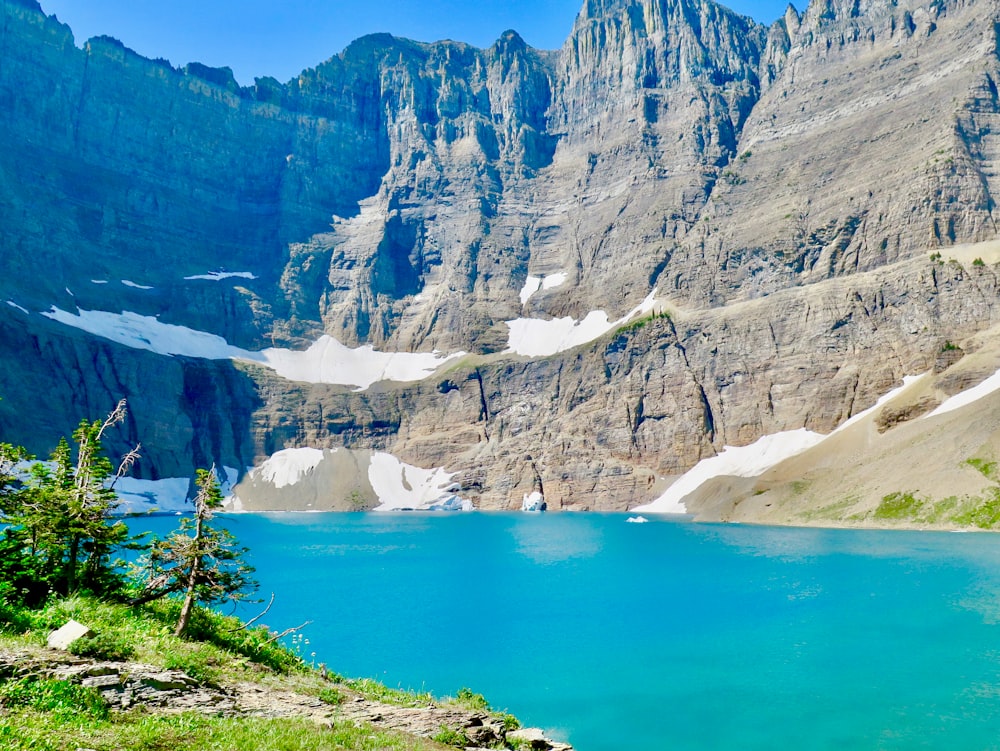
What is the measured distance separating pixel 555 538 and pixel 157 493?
4069 inches

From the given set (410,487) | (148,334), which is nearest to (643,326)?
(410,487)

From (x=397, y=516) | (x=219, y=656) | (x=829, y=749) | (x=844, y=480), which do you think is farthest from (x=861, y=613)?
(x=397, y=516)

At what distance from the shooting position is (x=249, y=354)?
19312cm

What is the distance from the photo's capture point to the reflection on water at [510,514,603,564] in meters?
68.4

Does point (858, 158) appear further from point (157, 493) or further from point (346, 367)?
point (157, 493)

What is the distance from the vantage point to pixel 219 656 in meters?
17.4

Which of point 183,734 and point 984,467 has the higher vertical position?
point 183,734

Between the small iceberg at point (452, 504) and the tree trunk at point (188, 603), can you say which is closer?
the tree trunk at point (188, 603)

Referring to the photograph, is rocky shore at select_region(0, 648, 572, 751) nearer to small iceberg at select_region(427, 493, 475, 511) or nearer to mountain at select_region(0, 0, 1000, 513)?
mountain at select_region(0, 0, 1000, 513)

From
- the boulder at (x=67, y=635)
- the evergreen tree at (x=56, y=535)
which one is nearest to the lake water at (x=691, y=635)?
the evergreen tree at (x=56, y=535)

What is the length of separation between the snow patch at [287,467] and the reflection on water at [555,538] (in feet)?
205

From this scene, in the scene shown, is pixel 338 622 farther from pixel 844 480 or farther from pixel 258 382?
pixel 258 382

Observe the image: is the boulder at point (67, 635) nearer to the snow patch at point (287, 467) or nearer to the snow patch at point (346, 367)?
the snow patch at point (287, 467)

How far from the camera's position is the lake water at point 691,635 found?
21.9 metres
